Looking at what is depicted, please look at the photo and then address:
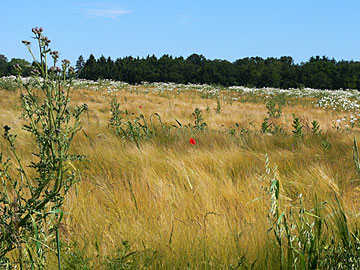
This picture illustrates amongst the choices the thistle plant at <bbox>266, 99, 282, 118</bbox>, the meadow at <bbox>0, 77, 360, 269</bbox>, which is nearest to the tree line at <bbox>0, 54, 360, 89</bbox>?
the thistle plant at <bbox>266, 99, 282, 118</bbox>

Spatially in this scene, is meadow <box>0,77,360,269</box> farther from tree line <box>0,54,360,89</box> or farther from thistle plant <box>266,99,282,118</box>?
tree line <box>0,54,360,89</box>

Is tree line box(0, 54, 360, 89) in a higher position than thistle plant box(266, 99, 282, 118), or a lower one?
higher

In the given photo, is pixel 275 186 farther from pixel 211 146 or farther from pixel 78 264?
pixel 211 146

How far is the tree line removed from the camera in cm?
3353

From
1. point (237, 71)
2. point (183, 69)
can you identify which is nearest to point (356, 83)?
point (237, 71)

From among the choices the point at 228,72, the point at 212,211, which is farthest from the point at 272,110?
the point at 228,72

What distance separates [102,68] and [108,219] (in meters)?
40.4

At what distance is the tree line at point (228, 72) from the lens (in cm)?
3353

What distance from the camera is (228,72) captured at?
37406 millimetres

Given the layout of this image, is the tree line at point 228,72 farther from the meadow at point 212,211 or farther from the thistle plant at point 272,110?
the meadow at point 212,211

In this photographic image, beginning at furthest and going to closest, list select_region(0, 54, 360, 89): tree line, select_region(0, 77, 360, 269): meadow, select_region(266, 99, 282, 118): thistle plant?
select_region(0, 54, 360, 89): tree line → select_region(266, 99, 282, 118): thistle plant → select_region(0, 77, 360, 269): meadow

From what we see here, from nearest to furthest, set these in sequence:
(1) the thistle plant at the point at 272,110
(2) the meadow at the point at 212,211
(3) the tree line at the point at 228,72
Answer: (2) the meadow at the point at 212,211 < (1) the thistle plant at the point at 272,110 < (3) the tree line at the point at 228,72

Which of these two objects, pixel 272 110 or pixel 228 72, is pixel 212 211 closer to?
pixel 272 110

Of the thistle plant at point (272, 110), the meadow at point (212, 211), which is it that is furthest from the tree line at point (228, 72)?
the meadow at point (212, 211)
